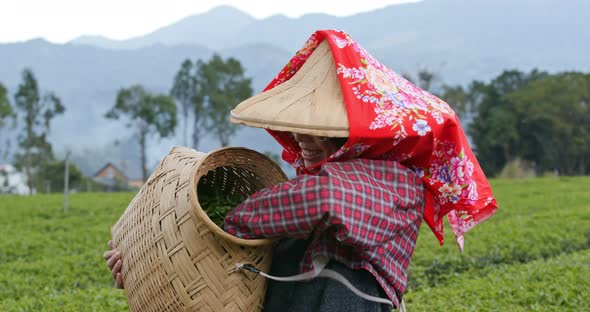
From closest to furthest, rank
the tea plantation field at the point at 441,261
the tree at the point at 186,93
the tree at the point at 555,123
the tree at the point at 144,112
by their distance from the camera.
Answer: the tea plantation field at the point at 441,261 < the tree at the point at 555,123 < the tree at the point at 144,112 < the tree at the point at 186,93

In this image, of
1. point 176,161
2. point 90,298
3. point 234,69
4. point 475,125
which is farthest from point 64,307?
point 234,69

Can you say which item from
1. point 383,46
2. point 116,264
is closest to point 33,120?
point 116,264

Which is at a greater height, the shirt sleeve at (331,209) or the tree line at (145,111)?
the shirt sleeve at (331,209)

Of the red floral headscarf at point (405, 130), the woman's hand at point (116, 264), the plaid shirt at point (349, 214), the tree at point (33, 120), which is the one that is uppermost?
the red floral headscarf at point (405, 130)

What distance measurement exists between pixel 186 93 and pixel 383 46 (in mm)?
75603

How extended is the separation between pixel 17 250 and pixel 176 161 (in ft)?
17.1

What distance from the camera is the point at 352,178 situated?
1.39 m

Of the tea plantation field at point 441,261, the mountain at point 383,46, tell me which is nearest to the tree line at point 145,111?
the tea plantation field at point 441,261

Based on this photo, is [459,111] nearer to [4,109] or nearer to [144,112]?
[144,112]

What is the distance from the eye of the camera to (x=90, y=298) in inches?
153

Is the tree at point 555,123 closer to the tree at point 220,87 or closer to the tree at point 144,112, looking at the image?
the tree at point 220,87

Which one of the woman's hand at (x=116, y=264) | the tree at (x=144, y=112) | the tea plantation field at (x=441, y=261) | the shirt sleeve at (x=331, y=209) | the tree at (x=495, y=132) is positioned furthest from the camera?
the tree at (x=144, y=112)

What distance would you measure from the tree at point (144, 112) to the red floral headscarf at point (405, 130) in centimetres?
2306

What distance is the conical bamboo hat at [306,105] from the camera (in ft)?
4.59
